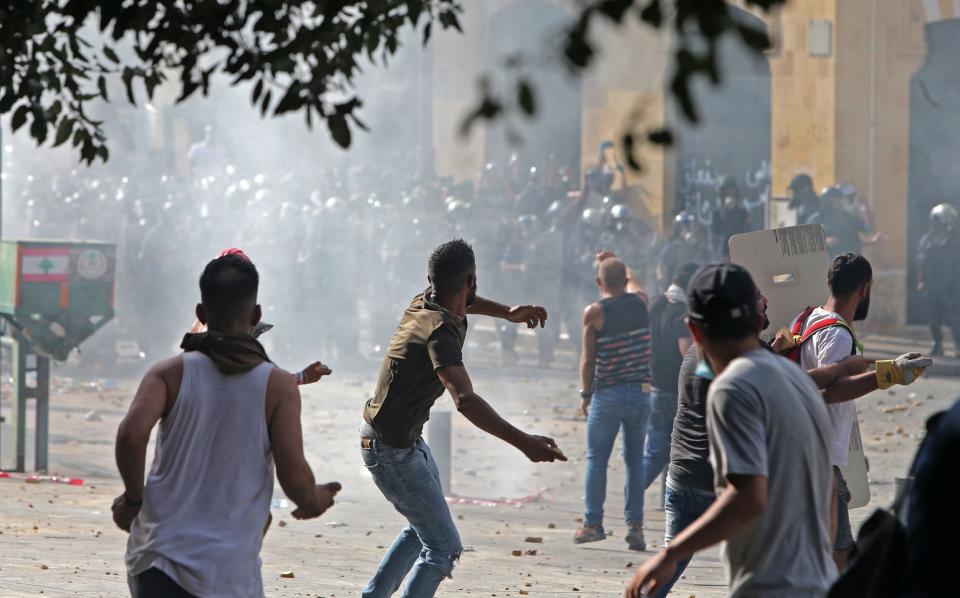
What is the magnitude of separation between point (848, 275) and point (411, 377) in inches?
61.9

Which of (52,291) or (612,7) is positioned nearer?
(612,7)

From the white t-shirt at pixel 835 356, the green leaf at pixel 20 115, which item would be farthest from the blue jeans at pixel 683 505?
the green leaf at pixel 20 115

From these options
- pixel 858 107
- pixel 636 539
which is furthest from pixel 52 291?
pixel 858 107

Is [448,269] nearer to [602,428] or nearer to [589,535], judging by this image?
[602,428]

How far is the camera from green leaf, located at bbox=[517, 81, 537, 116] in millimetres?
2438

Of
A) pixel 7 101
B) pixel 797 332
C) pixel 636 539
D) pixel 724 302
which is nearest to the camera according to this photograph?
pixel 724 302

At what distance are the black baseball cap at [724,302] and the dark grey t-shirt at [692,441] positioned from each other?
145 centimetres

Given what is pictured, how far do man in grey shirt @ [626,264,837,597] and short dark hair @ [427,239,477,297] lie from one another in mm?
1815

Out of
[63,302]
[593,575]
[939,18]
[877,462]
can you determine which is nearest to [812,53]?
[939,18]

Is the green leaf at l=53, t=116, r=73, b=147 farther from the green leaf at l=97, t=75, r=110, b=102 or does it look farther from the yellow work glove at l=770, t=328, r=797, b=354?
the yellow work glove at l=770, t=328, r=797, b=354

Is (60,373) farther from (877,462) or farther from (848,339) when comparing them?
(848,339)

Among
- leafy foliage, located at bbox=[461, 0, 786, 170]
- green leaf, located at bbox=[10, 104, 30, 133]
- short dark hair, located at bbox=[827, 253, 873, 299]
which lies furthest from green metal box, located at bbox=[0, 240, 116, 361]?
leafy foliage, located at bbox=[461, 0, 786, 170]

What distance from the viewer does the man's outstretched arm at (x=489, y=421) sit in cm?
464

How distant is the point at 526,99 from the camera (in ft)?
8.04
